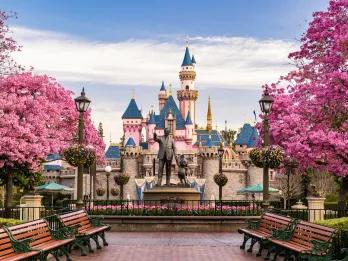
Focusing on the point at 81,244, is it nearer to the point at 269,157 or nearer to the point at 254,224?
the point at 254,224

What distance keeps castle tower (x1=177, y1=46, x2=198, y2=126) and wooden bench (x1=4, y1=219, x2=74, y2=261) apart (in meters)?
103

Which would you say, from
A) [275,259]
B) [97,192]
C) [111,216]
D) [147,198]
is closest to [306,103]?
[147,198]

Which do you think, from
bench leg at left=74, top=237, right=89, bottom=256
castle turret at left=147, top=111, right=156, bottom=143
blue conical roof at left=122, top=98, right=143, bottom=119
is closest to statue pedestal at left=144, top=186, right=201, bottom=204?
bench leg at left=74, top=237, right=89, bottom=256

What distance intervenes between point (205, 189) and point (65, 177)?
19.6 metres

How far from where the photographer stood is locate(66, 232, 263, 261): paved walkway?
16297 millimetres

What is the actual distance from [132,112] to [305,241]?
101 metres

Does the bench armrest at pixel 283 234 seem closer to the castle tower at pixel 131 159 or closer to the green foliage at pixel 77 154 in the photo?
the green foliage at pixel 77 154

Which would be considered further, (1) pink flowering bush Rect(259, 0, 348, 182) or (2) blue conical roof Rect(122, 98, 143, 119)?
(2) blue conical roof Rect(122, 98, 143, 119)

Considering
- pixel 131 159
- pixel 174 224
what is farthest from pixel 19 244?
pixel 131 159

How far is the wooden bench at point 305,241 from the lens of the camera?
12.1 m

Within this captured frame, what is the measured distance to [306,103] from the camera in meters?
30.6

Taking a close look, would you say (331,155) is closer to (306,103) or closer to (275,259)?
(306,103)

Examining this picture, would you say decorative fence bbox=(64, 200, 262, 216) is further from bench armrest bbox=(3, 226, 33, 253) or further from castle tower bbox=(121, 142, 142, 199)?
castle tower bbox=(121, 142, 142, 199)

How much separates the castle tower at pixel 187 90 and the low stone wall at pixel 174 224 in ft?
300
